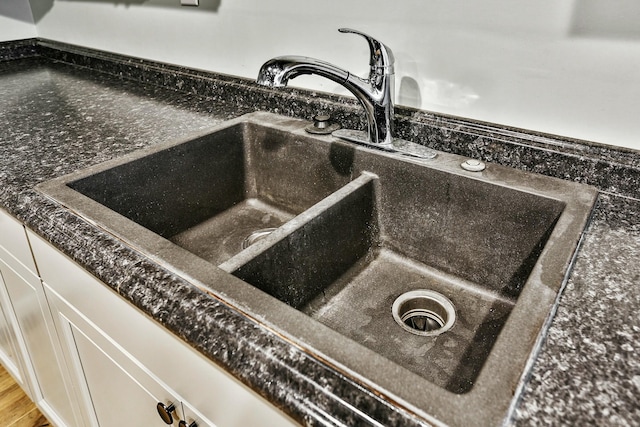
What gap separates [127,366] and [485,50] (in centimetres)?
85

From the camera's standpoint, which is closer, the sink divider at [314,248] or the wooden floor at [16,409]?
the sink divider at [314,248]

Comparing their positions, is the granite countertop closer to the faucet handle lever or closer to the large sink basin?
the large sink basin

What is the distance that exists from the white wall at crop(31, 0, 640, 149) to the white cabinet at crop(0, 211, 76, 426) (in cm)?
71

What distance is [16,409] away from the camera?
1477 mm

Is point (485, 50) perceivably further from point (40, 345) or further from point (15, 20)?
point (15, 20)

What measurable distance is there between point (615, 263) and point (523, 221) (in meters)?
0.19

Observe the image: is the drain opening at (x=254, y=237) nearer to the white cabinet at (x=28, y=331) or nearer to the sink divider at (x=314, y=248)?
the sink divider at (x=314, y=248)

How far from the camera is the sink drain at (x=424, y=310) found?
805mm

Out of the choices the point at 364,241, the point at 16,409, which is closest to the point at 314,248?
the point at 364,241

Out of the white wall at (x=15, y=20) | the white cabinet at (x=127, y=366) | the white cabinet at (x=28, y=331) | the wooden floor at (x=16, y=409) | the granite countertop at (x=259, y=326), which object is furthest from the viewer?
the white wall at (x=15, y=20)

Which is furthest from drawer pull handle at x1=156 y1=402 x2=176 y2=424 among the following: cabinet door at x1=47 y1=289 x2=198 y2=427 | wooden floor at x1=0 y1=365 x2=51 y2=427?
wooden floor at x1=0 y1=365 x2=51 y2=427

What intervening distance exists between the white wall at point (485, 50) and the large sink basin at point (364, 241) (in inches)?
4.9

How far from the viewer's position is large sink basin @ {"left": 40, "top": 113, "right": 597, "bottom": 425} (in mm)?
528

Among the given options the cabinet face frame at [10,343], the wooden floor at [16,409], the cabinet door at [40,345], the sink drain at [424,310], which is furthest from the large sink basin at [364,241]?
the wooden floor at [16,409]
